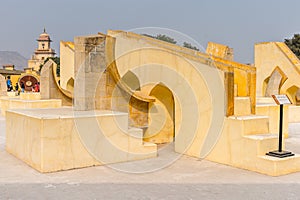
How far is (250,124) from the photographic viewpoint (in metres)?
6.42

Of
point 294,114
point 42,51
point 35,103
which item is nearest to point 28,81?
point 35,103

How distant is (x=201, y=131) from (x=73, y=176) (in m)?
A: 2.72

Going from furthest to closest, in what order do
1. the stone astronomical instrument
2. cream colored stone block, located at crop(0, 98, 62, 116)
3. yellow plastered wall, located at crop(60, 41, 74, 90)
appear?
the stone astronomical instrument, yellow plastered wall, located at crop(60, 41, 74, 90), cream colored stone block, located at crop(0, 98, 62, 116)

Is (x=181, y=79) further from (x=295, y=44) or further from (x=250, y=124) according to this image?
(x=295, y=44)

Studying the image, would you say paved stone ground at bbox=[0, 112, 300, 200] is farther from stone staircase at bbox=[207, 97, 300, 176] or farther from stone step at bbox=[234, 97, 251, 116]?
stone step at bbox=[234, 97, 251, 116]

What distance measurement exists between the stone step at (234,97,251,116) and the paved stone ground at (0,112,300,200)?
1.12 metres

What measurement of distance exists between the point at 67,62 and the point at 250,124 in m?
14.7

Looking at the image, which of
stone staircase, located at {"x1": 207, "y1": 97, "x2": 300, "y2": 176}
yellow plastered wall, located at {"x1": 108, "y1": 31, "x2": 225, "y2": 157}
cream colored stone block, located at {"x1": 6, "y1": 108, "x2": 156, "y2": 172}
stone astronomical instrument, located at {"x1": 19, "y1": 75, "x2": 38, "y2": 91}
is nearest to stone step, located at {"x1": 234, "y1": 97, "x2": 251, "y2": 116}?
stone staircase, located at {"x1": 207, "y1": 97, "x2": 300, "y2": 176}

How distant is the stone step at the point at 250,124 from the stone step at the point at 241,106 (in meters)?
0.21

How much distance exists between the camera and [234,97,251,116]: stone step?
6895mm
